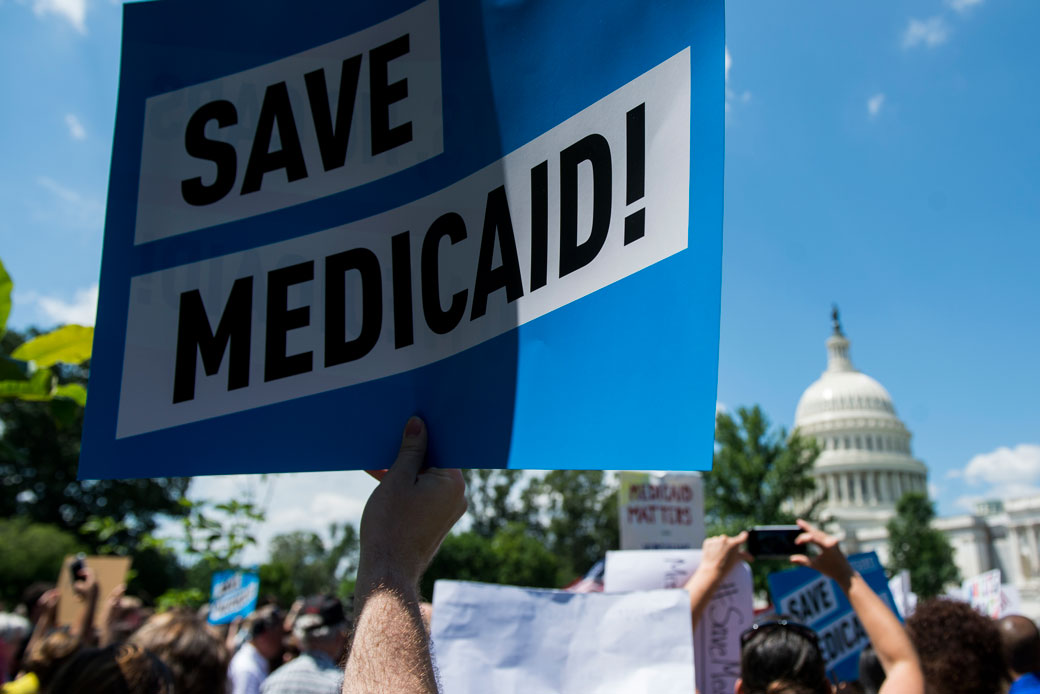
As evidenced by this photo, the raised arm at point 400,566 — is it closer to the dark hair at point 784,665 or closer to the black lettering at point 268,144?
the black lettering at point 268,144

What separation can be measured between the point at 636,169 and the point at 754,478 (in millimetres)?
34553

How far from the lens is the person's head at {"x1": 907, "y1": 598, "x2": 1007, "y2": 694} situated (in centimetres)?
299

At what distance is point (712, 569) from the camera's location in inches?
108

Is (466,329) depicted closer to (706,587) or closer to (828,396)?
(706,587)

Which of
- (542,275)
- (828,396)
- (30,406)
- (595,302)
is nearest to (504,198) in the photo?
(542,275)

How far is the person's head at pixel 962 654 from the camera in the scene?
2.99m

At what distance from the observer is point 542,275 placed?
145cm

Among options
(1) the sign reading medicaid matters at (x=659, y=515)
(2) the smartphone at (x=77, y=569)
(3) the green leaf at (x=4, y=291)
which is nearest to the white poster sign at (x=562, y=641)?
(3) the green leaf at (x=4, y=291)

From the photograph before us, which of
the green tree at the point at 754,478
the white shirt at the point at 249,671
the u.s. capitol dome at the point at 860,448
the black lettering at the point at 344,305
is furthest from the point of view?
the u.s. capitol dome at the point at 860,448

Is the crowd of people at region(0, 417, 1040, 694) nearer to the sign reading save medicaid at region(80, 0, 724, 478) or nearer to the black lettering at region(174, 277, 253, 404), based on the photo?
the sign reading save medicaid at region(80, 0, 724, 478)

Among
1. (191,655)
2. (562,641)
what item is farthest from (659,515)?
(191,655)

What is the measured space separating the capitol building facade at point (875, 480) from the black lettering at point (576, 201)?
68324mm

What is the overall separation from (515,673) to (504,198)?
4.67 ft

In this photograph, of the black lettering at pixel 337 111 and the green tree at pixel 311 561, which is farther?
the green tree at pixel 311 561
